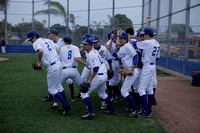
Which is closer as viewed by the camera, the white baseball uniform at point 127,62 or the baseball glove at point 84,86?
the baseball glove at point 84,86

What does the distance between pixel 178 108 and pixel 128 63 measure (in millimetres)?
2190

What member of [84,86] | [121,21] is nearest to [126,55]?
[84,86]

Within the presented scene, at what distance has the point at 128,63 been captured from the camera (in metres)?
4.92

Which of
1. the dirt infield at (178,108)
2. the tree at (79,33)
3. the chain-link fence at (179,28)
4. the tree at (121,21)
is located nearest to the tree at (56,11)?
the tree at (79,33)

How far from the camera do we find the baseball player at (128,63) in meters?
4.75

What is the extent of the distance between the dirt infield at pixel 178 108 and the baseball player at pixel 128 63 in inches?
35.0

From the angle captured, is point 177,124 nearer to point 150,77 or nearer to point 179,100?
point 150,77

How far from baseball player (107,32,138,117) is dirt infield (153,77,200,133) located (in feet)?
2.92

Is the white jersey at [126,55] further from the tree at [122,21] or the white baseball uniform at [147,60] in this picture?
the tree at [122,21]

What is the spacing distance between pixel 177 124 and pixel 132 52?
77.7 inches

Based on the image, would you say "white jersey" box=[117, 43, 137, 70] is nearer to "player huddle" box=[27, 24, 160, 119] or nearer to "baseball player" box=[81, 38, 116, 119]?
"player huddle" box=[27, 24, 160, 119]

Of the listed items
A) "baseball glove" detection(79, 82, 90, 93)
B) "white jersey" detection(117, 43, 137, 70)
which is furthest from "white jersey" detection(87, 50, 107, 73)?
"white jersey" detection(117, 43, 137, 70)

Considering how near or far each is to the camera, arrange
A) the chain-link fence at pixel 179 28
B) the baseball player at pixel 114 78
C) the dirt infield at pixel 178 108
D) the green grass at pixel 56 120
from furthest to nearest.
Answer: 1. the chain-link fence at pixel 179 28
2. the baseball player at pixel 114 78
3. the dirt infield at pixel 178 108
4. the green grass at pixel 56 120

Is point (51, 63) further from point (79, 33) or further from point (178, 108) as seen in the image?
point (79, 33)
